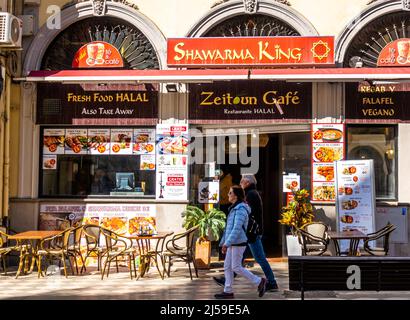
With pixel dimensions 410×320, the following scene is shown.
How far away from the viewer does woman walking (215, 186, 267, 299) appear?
332 inches

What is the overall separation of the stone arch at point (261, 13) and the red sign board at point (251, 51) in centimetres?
39

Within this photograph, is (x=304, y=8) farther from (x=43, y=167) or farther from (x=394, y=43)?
(x=43, y=167)

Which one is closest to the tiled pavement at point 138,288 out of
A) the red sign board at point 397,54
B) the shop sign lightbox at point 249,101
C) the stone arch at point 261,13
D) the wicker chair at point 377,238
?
the wicker chair at point 377,238

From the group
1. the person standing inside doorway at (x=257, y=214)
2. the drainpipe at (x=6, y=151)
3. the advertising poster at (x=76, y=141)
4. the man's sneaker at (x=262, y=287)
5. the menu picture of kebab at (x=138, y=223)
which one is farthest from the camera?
the advertising poster at (x=76, y=141)

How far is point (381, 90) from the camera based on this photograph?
11672 millimetres

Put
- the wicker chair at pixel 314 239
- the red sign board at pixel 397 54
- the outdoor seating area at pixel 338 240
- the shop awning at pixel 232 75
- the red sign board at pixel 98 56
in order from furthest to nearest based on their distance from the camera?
the red sign board at pixel 98 56
the red sign board at pixel 397 54
the shop awning at pixel 232 75
the wicker chair at pixel 314 239
the outdoor seating area at pixel 338 240

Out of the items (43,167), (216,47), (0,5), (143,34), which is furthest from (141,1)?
(43,167)

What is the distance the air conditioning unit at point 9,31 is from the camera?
11148 mm

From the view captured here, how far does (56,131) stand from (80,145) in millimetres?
552

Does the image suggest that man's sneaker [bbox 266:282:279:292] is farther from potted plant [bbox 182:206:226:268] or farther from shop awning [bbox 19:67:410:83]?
shop awning [bbox 19:67:410:83]

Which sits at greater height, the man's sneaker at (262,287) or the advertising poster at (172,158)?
the advertising poster at (172,158)

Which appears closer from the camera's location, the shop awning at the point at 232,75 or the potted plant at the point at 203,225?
the shop awning at the point at 232,75

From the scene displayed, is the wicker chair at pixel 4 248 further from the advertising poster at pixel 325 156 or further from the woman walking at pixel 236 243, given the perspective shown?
the advertising poster at pixel 325 156
